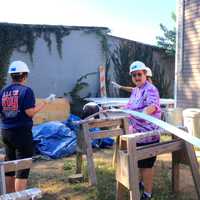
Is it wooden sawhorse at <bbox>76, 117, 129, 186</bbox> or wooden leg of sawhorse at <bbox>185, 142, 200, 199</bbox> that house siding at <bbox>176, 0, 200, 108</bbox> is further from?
wooden leg of sawhorse at <bbox>185, 142, 200, 199</bbox>

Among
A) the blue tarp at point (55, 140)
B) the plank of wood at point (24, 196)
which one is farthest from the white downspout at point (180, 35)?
the plank of wood at point (24, 196)

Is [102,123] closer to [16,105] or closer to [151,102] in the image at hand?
[151,102]

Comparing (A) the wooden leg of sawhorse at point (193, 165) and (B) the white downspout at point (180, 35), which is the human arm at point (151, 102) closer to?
(A) the wooden leg of sawhorse at point (193, 165)

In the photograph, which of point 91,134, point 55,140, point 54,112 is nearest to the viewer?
point 91,134

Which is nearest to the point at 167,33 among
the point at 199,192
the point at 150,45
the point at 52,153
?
the point at 150,45

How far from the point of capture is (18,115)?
15.1 ft

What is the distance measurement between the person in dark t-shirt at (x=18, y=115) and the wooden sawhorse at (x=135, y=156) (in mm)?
1062

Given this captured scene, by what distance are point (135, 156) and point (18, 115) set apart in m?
1.42

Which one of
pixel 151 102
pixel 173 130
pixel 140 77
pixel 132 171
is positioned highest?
pixel 140 77

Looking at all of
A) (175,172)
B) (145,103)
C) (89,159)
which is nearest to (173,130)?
(145,103)

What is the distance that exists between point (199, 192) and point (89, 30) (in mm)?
11901

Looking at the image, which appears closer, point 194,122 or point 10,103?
point 10,103

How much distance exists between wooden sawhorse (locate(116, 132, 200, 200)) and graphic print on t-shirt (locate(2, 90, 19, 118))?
1252 millimetres

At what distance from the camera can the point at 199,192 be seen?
188 inches
